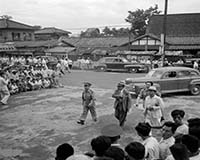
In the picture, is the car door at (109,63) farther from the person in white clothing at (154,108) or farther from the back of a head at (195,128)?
the back of a head at (195,128)

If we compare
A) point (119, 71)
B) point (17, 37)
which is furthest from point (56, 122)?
point (17, 37)

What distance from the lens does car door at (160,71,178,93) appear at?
12712mm

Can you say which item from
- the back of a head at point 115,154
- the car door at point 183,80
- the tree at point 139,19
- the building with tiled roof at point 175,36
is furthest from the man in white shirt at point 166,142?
the tree at point 139,19

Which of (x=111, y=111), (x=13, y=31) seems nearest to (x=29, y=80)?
(x=111, y=111)

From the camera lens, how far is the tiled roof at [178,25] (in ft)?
110

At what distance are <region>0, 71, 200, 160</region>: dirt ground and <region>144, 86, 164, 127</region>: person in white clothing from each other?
31.3 inches

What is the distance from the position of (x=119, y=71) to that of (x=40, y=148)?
2033cm

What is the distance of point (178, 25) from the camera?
3484cm

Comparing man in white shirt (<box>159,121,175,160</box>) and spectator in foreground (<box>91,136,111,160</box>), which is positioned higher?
spectator in foreground (<box>91,136,111,160</box>)

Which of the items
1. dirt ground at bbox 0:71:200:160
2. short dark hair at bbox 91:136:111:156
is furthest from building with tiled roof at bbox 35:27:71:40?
short dark hair at bbox 91:136:111:156

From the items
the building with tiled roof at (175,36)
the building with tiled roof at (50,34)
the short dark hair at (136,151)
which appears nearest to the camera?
the short dark hair at (136,151)

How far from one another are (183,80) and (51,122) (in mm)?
7495

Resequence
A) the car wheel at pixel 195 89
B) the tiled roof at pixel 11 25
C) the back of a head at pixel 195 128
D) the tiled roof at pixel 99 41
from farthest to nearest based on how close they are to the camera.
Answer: the tiled roof at pixel 11 25 < the tiled roof at pixel 99 41 < the car wheel at pixel 195 89 < the back of a head at pixel 195 128

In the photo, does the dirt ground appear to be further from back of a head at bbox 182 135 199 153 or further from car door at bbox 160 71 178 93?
back of a head at bbox 182 135 199 153
